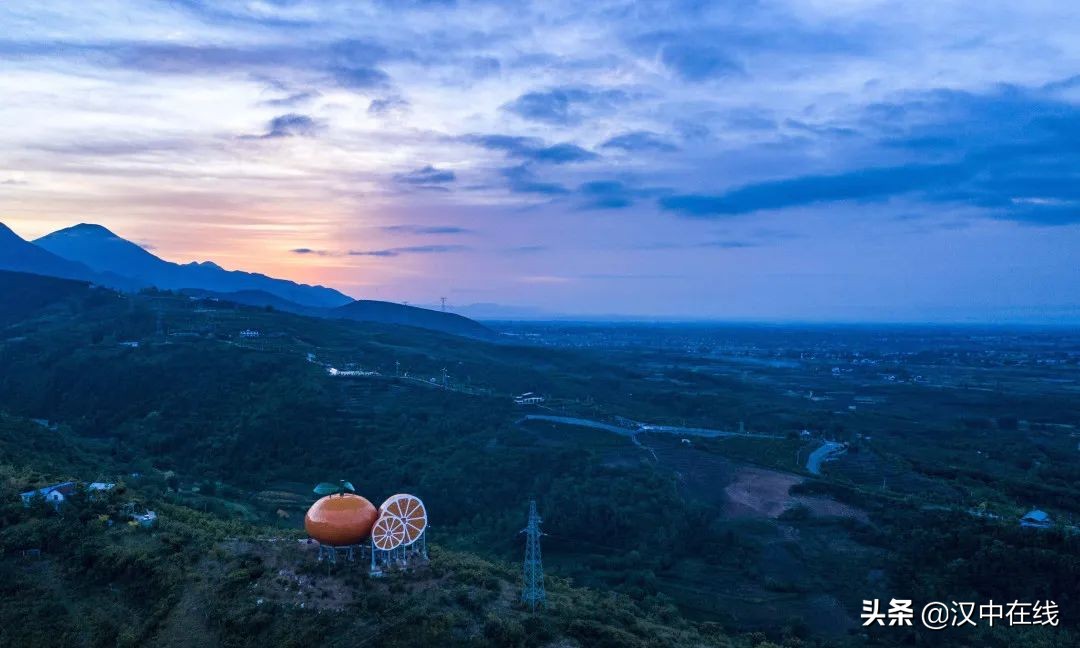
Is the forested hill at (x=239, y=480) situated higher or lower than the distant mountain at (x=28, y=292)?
lower

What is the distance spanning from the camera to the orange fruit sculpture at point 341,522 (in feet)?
85.4

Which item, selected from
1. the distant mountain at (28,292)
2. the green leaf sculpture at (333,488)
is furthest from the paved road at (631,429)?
the distant mountain at (28,292)

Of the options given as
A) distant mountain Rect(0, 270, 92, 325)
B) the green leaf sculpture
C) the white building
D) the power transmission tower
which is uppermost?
distant mountain Rect(0, 270, 92, 325)

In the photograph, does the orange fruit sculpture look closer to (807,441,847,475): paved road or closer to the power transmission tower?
the power transmission tower

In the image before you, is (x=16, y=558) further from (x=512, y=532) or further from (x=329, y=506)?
(x=512, y=532)

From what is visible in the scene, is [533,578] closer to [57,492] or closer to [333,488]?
[333,488]

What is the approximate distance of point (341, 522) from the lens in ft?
85.3

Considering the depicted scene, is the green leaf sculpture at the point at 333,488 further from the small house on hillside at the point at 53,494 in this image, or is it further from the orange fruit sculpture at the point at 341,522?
the small house on hillside at the point at 53,494

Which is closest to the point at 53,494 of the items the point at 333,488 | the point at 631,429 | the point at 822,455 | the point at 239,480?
the point at 333,488

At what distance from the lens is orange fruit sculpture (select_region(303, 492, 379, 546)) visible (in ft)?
85.4

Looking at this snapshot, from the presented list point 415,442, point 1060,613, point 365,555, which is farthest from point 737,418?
point 365,555

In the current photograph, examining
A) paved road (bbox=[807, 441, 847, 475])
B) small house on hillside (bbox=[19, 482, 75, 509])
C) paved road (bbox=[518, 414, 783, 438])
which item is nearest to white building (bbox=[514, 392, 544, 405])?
paved road (bbox=[518, 414, 783, 438])

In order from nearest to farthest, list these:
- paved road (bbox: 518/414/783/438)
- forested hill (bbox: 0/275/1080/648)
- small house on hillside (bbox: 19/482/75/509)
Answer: forested hill (bbox: 0/275/1080/648) < small house on hillside (bbox: 19/482/75/509) < paved road (bbox: 518/414/783/438)

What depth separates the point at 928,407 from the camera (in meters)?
116
